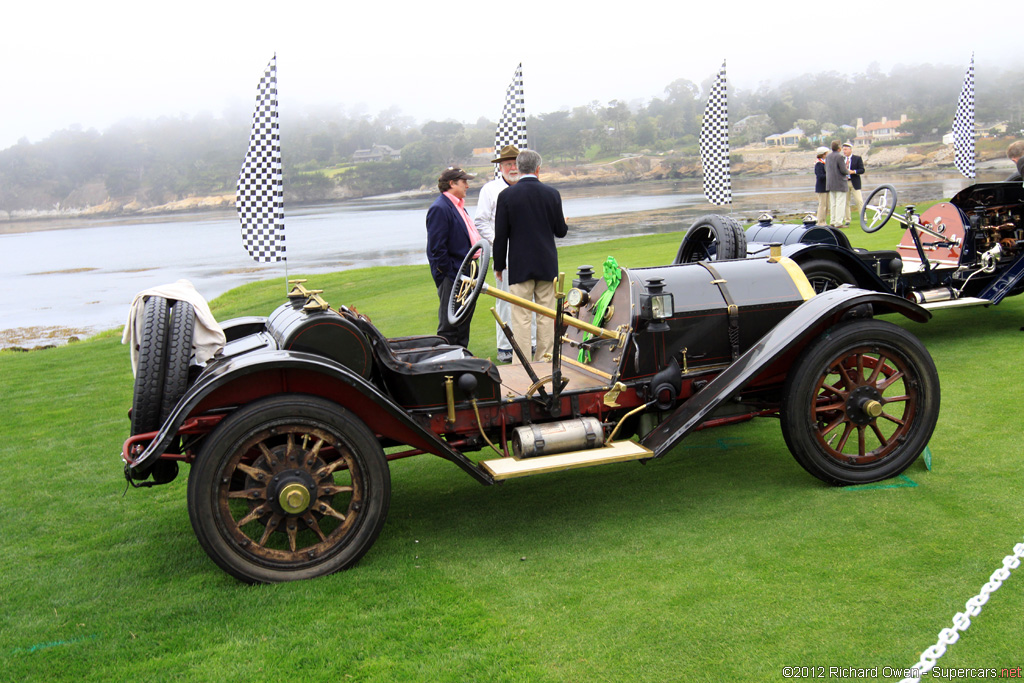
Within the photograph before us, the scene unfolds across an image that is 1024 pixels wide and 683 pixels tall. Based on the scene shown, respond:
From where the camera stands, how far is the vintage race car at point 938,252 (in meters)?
6.62

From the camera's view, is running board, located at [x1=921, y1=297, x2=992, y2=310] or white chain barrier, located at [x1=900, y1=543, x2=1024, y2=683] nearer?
white chain barrier, located at [x1=900, y1=543, x2=1024, y2=683]

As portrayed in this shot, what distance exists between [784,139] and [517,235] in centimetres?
8296

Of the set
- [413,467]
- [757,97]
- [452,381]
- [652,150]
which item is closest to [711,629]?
[452,381]

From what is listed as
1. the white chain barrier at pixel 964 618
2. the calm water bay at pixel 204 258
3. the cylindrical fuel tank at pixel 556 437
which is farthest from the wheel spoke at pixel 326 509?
the calm water bay at pixel 204 258

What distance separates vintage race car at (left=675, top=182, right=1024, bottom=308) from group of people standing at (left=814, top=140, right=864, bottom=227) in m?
6.15

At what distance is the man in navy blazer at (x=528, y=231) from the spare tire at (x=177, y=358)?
3.00 meters

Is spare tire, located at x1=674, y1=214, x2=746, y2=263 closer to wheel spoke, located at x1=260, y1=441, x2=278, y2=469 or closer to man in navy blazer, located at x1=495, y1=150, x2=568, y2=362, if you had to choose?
man in navy blazer, located at x1=495, y1=150, x2=568, y2=362

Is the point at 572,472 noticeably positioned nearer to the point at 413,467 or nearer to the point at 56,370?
the point at 413,467

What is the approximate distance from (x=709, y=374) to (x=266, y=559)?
2.53m

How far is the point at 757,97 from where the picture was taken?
381ft

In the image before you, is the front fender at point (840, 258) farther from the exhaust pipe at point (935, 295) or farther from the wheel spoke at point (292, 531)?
the wheel spoke at point (292, 531)

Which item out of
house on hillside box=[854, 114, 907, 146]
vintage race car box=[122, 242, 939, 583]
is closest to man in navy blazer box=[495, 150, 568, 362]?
vintage race car box=[122, 242, 939, 583]

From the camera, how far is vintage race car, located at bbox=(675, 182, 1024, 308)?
6.62 metres

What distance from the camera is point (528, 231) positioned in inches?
243
